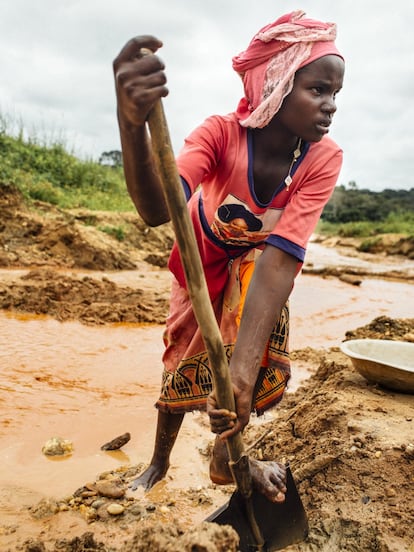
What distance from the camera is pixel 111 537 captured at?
1923mm

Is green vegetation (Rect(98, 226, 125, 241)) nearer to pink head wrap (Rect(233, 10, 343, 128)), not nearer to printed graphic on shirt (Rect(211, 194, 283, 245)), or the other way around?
printed graphic on shirt (Rect(211, 194, 283, 245))

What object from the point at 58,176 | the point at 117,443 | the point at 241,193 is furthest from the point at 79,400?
the point at 58,176

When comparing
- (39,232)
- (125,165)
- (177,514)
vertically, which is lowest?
(177,514)

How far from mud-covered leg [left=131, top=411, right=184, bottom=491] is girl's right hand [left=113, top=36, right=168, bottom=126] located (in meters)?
1.46

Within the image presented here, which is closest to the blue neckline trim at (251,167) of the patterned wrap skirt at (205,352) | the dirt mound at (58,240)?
the patterned wrap skirt at (205,352)

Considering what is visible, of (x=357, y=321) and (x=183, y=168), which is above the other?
(x=183, y=168)

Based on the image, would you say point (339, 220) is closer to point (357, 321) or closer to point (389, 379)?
point (357, 321)

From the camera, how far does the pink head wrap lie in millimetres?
1662

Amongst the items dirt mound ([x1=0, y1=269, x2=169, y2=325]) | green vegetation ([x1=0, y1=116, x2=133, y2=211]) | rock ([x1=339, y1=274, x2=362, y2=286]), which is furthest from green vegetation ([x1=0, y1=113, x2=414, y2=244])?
rock ([x1=339, y1=274, x2=362, y2=286])

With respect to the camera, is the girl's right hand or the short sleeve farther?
the short sleeve

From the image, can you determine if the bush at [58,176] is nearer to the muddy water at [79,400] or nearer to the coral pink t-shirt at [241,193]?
the muddy water at [79,400]

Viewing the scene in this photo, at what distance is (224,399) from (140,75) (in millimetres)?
868

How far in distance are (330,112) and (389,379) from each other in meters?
1.57

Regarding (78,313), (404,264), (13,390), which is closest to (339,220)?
(404,264)
